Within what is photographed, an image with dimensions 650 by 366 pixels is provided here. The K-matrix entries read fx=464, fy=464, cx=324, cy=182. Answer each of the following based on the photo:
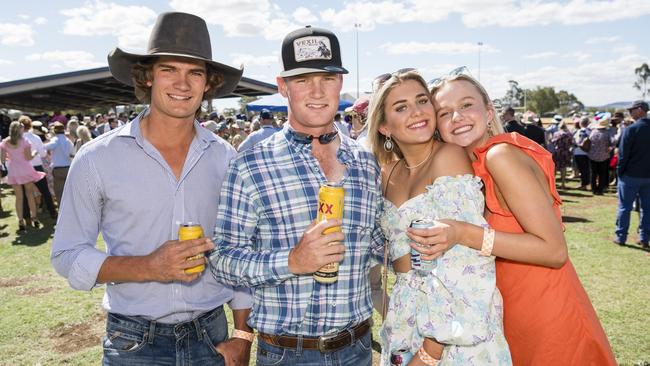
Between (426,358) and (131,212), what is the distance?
5.21 ft

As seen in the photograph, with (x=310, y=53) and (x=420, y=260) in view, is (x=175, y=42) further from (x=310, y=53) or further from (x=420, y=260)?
(x=420, y=260)

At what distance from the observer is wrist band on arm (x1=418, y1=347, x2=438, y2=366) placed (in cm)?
223

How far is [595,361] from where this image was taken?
7.42 ft

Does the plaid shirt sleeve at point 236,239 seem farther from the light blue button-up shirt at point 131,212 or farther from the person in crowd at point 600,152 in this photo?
the person in crowd at point 600,152

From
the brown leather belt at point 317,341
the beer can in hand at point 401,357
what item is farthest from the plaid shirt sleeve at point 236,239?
the beer can in hand at point 401,357

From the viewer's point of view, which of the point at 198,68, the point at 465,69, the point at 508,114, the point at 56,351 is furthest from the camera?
the point at 508,114

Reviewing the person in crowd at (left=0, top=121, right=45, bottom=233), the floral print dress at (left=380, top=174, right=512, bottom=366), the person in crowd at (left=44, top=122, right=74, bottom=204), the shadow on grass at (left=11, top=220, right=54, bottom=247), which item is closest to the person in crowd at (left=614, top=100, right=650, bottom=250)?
the floral print dress at (left=380, top=174, right=512, bottom=366)

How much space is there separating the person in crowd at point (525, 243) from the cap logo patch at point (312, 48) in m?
0.73

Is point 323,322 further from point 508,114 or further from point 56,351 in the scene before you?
point 508,114

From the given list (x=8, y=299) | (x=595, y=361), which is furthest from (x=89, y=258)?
(x=8, y=299)

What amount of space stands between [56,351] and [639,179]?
9320 mm

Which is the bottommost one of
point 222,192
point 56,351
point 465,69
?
point 56,351

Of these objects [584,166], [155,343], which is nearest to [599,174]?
[584,166]

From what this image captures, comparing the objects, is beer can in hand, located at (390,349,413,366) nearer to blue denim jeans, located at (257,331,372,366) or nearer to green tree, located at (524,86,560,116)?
blue denim jeans, located at (257,331,372,366)
